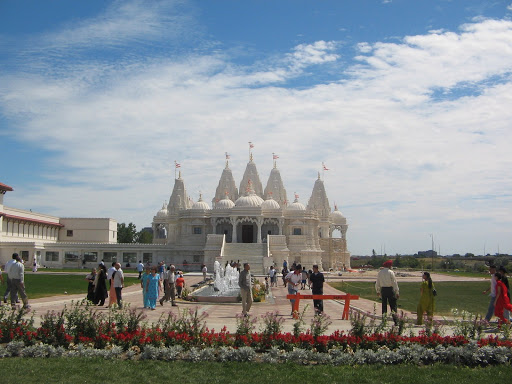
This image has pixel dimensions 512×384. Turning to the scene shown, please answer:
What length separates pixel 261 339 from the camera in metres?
11.3

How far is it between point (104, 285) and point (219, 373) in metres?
11.8

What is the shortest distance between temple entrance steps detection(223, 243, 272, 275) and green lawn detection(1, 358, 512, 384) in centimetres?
3986

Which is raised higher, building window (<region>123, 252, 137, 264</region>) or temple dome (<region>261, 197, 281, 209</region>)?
A: temple dome (<region>261, 197, 281, 209</region>)

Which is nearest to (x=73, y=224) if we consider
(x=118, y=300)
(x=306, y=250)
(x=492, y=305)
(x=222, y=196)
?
(x=222, y=196)

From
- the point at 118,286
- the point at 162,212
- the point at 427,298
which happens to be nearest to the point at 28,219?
the point at 162,212

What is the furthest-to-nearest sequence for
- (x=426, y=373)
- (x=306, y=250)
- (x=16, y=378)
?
1. (x=306, y=250)
2. (x=426, y=373)
3. (x=16, y=378)

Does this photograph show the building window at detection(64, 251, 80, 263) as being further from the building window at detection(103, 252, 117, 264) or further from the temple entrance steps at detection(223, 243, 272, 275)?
the temple entrance steps at detection(223, 243, 272, 275)

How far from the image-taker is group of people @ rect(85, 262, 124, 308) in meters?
19.6

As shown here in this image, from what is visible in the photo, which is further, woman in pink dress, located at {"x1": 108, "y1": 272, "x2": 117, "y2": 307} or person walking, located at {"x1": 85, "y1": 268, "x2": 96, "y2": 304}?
person walking, located at {"x1": 85, "y1": 268, "x2": 96, "y2": 304}

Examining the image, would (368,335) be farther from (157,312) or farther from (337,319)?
(157,312)

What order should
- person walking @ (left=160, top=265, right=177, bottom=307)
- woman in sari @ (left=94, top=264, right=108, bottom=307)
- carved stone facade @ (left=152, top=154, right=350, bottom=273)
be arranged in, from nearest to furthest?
woman in sari @ (left=94, top=264, right=108, bottom=307), person walking @ (left=160, top=265, right=177, bottom=307), carved stone facade @ (left=152, top=154, right=350, bottom=273)

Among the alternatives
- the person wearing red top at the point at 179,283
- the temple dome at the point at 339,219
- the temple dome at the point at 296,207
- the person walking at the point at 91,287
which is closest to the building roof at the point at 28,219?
the temple dome at the point at 296,207

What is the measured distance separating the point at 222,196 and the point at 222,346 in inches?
2293

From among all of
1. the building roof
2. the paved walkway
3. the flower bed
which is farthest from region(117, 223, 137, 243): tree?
the flower bed
